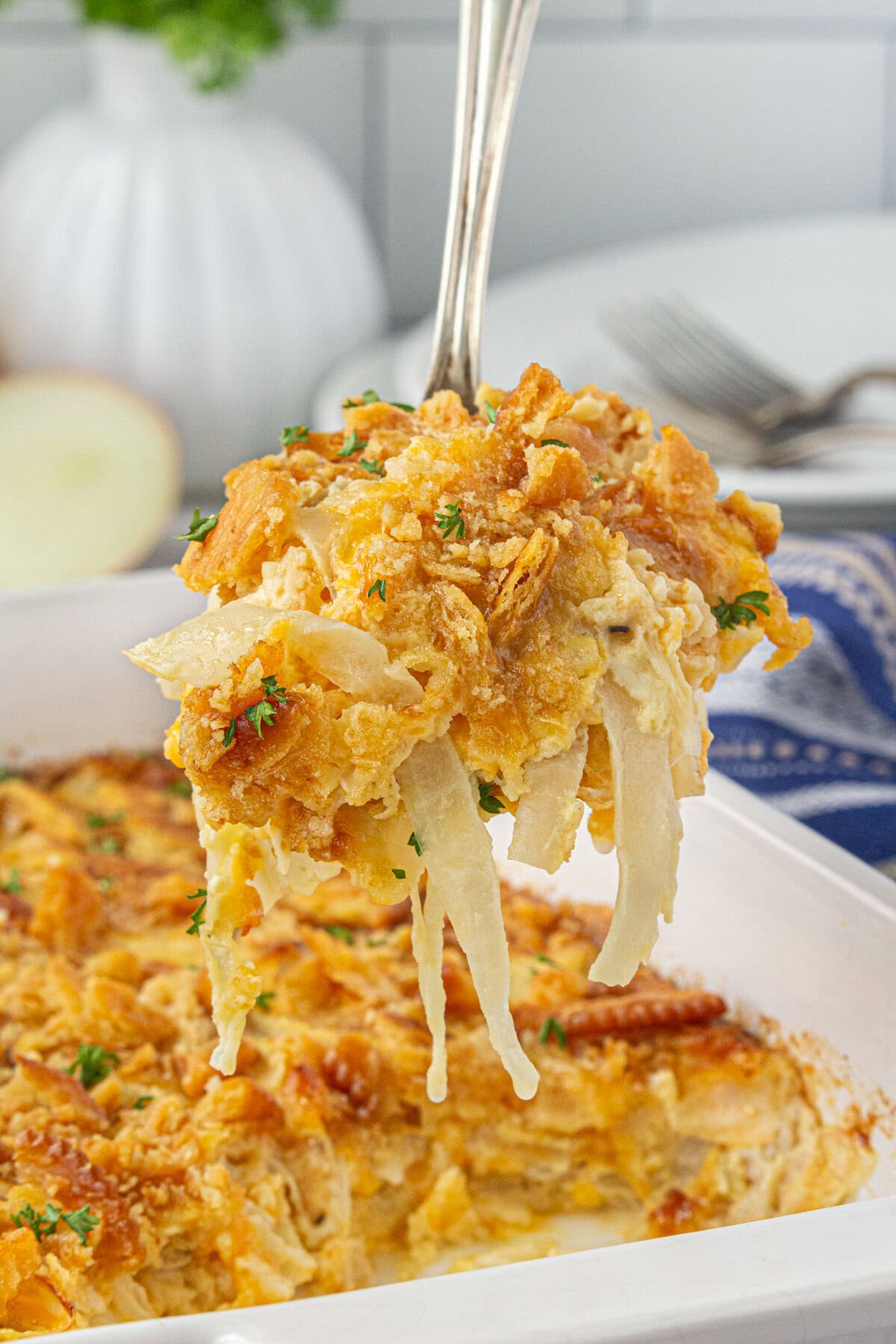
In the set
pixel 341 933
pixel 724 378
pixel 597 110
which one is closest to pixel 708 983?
pixel 341 933

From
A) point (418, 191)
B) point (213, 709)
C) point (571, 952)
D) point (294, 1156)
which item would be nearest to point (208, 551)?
point (213, 709)

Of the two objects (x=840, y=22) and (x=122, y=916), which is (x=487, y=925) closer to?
(x=122, y=916)

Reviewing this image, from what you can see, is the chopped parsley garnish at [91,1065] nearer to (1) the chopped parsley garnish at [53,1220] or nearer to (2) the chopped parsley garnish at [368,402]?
(1) the chopped parsley garnish at [53,1220]

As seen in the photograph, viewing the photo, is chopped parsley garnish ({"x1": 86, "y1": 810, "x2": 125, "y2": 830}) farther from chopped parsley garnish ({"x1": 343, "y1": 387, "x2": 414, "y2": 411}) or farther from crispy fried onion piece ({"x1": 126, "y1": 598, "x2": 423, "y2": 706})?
crispy fried onion piece ({"x1": 126, "y1": 598, "x2": 423, "y2": 706})

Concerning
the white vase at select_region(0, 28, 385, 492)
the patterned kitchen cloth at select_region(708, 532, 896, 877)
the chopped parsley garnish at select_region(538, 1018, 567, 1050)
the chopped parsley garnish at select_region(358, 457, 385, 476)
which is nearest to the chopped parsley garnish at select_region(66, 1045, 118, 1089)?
the chopped parsley garnish at select_region(538, 1018, 567, 1050)

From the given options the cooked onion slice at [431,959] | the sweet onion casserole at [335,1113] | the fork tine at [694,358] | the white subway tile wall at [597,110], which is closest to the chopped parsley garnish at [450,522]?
the cooked onion slice at [431,959]
